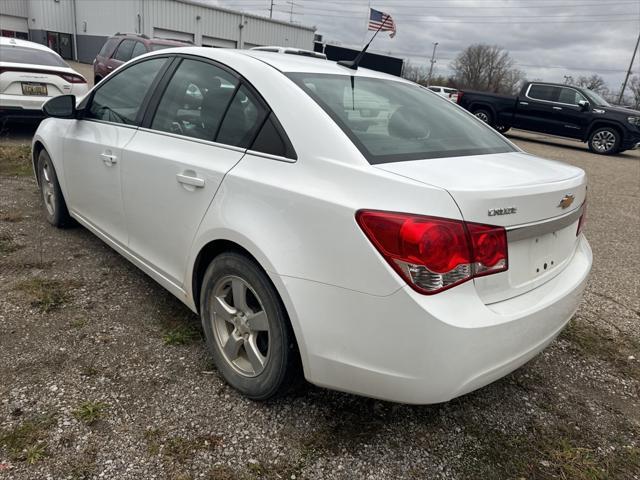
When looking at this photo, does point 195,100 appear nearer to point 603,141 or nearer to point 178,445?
point 178,445

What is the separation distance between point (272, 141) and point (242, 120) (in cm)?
28

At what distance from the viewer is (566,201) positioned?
82.2 inches

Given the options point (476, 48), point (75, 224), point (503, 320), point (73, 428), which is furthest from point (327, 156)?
point (476, 48)

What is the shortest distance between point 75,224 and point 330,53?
73.5 feet

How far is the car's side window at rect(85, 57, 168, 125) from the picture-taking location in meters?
3.04

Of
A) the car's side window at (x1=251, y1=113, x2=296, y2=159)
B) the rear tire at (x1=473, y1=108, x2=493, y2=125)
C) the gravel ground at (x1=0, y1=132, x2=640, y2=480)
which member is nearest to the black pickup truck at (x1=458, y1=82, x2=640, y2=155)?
the rear tire at (x1=473, y1=108, x2=493, y2=125)

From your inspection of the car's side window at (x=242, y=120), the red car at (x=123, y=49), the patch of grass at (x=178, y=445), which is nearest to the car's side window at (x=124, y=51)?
the red car at (x=123, y=49)

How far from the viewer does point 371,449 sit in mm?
2098

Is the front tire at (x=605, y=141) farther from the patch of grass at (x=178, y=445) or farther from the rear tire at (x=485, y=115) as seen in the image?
the patch of grass at (x=178, y=445)

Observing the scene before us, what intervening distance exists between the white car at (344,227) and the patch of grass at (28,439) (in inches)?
31.0

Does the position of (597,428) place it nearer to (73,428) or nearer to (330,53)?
(73,428)

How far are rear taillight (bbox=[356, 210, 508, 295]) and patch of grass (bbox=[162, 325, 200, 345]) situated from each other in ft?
4.99

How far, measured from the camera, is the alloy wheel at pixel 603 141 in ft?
44.5

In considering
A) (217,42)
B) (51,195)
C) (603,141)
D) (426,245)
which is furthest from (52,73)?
(217,42)
